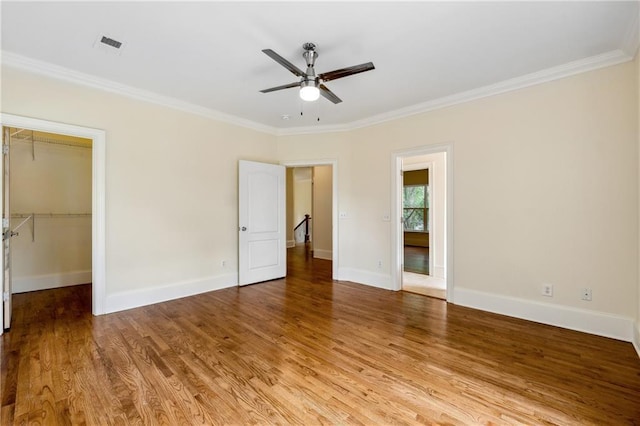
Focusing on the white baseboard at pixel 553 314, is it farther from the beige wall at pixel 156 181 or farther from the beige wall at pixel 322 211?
the beige wall at pixel 322 211

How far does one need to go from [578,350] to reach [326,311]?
243 centimetres

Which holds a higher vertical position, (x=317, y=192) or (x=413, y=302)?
(x=317, y=192)

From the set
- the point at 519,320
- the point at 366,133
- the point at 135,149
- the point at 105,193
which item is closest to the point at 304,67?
the point at 366,133

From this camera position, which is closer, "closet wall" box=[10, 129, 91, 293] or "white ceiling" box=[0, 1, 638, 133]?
"white ceiling" box=[0, 1, 638, 133]

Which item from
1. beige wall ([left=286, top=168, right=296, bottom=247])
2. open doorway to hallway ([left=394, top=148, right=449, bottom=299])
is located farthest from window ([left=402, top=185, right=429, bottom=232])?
beige wall ([left=286, top=168, right=296, bottom=247])

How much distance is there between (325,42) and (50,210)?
4.89 metres

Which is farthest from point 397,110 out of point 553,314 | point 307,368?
point 307,368

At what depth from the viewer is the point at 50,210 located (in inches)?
175

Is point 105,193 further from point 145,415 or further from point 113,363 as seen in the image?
point 145,415

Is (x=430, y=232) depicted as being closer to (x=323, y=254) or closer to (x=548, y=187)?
(x=548, y=187)

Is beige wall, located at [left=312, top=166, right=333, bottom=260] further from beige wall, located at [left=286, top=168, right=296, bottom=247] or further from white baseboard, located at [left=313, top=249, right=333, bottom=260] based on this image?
beige wall, located at [left=286, top=168, right=296, bottom=247]

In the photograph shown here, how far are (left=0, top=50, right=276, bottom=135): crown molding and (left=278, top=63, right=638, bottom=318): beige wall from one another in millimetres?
2881

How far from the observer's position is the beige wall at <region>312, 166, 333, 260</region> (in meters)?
7.36

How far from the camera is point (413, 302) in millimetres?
3902
